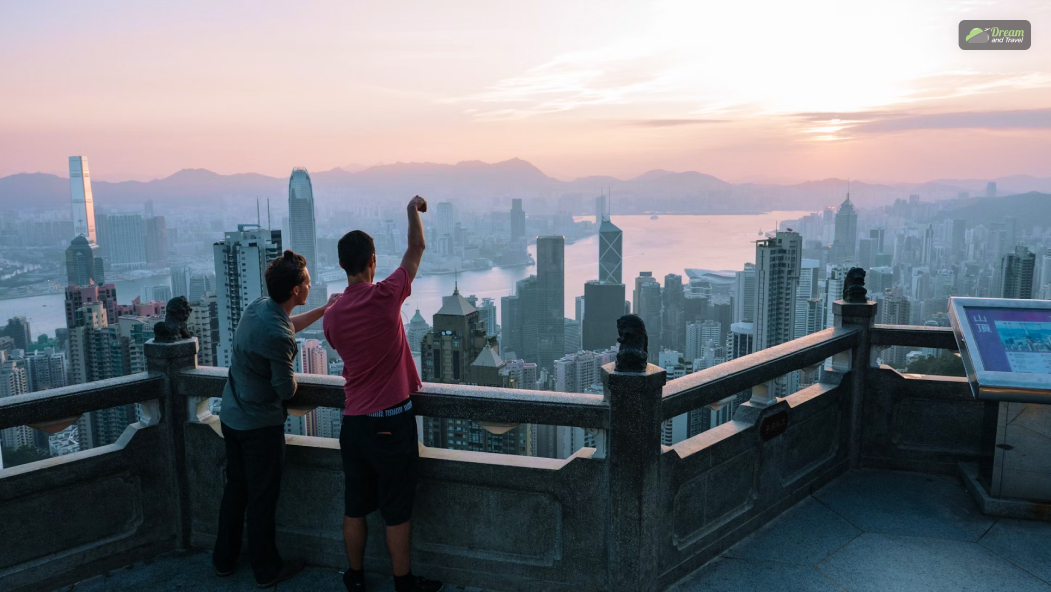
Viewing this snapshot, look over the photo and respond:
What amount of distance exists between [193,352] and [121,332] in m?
23.4

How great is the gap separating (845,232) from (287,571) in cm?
5467

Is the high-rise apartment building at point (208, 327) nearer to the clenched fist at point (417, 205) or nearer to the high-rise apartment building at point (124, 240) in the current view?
the clenched fist at point (417, 205)

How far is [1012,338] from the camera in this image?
4.57m

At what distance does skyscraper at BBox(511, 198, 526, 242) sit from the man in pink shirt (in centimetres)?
4721

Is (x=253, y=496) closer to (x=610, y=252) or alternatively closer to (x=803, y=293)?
(x=803, y=293)

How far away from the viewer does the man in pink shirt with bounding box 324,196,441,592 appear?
353 centimetres

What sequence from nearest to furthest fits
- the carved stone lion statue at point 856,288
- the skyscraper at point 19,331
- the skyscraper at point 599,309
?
the carved stone lion statue at point 856,288 < the skyscraper at point 19,331 < the skyscraper at point 599,309

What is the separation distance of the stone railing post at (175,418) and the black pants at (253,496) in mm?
522

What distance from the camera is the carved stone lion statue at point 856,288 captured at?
5684 millimetres

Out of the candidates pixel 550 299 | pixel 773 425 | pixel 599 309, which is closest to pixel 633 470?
pixel 773 425

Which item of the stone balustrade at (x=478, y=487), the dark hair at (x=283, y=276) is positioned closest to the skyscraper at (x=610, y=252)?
the stone balustrade at (x=478, y=487)

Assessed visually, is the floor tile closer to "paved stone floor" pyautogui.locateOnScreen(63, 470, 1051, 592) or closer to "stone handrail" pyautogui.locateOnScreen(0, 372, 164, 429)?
"paved stone floor" pyautogui.locateOnScreen(63, 470, 1051, 592)

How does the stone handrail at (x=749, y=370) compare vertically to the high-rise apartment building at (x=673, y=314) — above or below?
above

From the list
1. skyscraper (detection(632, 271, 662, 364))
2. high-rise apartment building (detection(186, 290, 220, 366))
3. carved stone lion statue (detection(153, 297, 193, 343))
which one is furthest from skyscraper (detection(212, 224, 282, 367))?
skyscraper (detection(632, 271, 662, 364))
